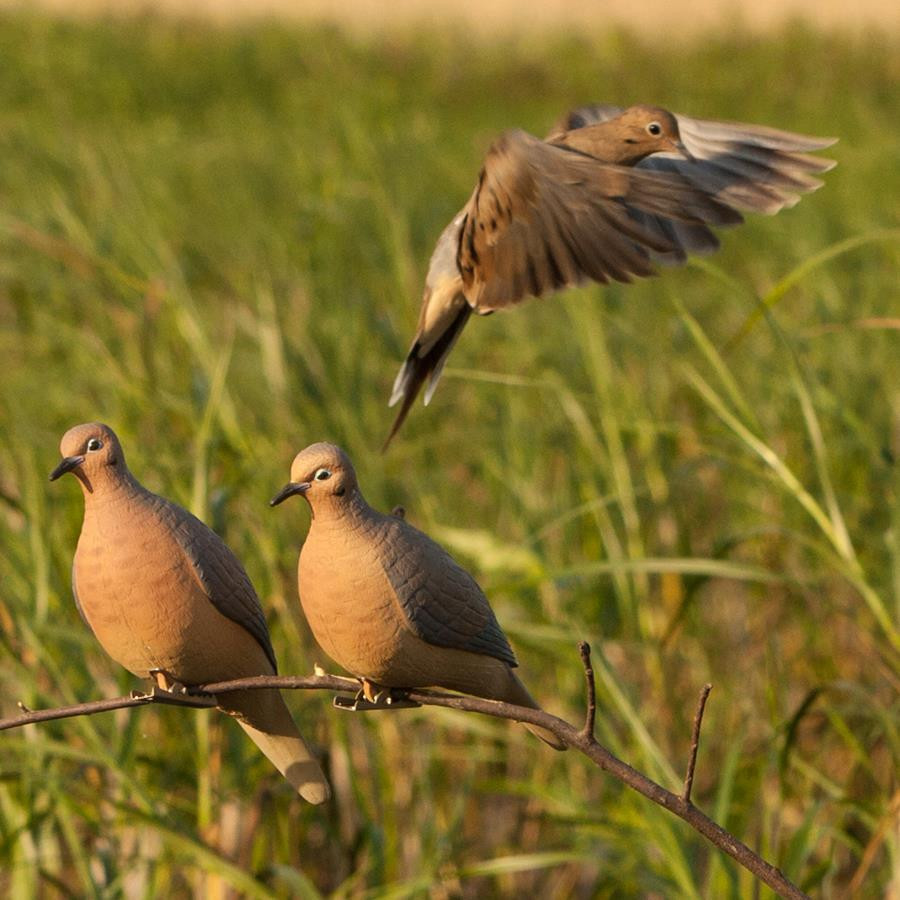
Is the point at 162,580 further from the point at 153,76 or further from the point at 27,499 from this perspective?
the point at 153,76

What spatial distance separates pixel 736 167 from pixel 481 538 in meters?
0.64

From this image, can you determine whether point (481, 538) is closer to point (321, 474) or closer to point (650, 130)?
point (650, 130)

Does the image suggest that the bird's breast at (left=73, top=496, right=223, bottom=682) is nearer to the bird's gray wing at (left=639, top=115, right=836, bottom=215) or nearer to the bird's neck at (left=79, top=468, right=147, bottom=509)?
the bird's neck at (left=79, top=468, right=147, bottom=509)

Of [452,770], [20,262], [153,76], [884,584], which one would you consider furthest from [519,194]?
[153,76]

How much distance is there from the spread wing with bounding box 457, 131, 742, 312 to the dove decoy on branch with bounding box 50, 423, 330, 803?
401 millimetres

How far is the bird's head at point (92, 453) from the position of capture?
1195 mm

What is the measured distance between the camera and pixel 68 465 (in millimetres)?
1188

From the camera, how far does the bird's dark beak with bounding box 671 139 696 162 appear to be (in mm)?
2002

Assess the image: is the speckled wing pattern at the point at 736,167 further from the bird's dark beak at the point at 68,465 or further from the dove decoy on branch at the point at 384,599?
the bird's dark beak at the point at 68,465

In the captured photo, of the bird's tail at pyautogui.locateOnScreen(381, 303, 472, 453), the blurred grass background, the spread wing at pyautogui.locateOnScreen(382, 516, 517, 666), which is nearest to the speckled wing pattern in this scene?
the blurred grass background

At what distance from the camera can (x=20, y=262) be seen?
4.37m

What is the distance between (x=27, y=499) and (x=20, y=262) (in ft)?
5.67

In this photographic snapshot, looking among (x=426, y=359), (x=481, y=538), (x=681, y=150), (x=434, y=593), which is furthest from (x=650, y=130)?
(x=434, y=593)

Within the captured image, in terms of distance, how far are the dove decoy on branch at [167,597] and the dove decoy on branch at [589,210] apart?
279 millimetres
